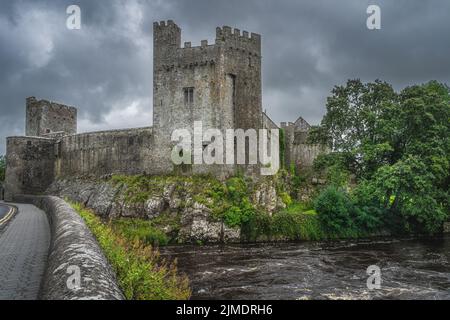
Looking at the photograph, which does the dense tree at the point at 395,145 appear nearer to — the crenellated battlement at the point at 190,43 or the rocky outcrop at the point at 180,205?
the rocky outcrop at the point at 180,205

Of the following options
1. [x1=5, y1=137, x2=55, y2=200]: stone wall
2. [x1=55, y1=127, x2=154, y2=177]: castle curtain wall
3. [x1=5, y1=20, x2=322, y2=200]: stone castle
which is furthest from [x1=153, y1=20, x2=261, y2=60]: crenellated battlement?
[x1=5, y1=137, x2=55, y2=200]: stone wall

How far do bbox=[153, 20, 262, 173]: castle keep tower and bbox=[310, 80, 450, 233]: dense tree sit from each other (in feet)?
23.2

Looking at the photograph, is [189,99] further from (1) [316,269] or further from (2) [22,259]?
(2) [22,259]

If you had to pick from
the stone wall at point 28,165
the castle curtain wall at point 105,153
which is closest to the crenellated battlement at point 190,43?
the castle curtain wall at point 105,153

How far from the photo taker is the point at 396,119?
29969mm

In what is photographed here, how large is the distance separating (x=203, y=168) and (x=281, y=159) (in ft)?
33.7

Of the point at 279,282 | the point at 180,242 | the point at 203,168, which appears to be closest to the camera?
the point at 279,282

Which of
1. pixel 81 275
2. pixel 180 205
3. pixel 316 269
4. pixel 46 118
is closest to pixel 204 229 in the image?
pixel 180 205

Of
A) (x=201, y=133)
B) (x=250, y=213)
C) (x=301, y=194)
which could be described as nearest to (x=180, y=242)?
(x=250, y=213)

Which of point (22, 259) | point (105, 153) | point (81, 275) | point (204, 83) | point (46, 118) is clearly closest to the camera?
point (81, 275)

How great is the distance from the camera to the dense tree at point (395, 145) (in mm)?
28750

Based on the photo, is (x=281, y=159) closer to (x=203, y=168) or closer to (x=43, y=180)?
(x=203, y=168)

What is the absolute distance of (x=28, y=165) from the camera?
158 ft

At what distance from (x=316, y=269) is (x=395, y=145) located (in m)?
16.5
